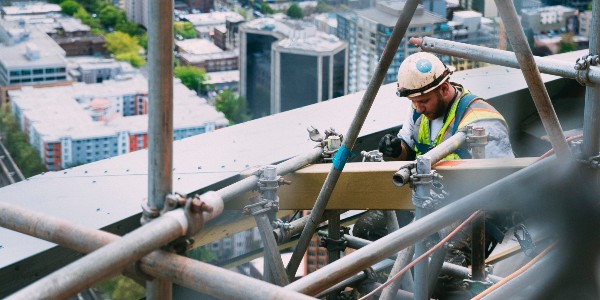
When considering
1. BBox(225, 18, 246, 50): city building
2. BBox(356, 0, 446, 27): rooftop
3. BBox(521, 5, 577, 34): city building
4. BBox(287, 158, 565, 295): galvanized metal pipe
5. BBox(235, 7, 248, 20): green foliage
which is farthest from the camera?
BBox(235, 7, 248, 20): green foliage

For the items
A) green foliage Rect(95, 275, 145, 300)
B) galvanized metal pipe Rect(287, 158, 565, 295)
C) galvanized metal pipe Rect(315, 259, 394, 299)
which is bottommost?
green foliage Rect(95, 275, 145, 300)

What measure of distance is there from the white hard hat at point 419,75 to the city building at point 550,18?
17848mm

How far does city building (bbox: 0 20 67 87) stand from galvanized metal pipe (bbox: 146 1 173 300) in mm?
22336

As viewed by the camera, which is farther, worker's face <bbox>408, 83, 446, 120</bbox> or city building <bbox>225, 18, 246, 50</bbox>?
city building <bbox>225, 18, 246, 50</bbox>

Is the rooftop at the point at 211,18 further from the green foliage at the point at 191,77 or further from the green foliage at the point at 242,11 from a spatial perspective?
the green foliage at the point at 191,77

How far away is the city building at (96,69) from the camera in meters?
28.0

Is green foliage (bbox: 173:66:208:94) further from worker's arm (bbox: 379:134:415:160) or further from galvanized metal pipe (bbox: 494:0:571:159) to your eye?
galvanized metal pipe (bbox: 494:0:571:159)

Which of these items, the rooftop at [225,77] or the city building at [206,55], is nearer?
the city building at [206,55]

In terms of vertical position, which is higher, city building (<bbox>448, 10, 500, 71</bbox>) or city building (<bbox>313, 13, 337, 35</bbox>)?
city building (<bbox>448, 10, 500, 71</bbox>)

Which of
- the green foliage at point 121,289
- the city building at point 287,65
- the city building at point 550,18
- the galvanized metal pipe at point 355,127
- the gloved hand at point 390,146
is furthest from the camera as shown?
the city building at point 287,65

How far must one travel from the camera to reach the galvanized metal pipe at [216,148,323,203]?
7.20ft

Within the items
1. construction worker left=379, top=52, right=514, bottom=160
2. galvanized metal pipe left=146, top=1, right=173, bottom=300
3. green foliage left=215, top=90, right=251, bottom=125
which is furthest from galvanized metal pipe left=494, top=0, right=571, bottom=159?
green foliage left=215, top=90, right=251, bottom=125

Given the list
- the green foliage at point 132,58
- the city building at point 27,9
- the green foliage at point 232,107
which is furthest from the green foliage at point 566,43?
the city building at point 27,9

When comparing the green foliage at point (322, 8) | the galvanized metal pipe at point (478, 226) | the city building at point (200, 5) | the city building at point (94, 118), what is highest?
the galvanized metal pipe at point (478, 226)
